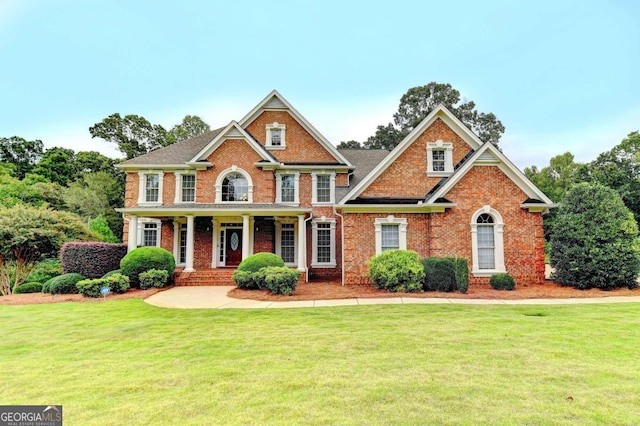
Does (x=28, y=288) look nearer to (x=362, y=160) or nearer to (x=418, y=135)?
(x=418, y=135)

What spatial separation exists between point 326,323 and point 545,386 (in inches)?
182

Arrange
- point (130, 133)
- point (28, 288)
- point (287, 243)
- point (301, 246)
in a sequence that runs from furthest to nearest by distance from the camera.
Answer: point (130, 133) → point (287, 243) → point (301, 246) → point (28, 288)

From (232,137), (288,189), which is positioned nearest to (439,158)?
(288,189)

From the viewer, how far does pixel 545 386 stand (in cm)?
427

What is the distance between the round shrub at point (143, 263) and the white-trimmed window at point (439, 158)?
41.8 ft

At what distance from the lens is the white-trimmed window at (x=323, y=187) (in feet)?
64.5

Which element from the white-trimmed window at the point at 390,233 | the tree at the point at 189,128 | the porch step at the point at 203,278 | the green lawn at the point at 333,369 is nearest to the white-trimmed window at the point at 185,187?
the porch step at the point at 203,278

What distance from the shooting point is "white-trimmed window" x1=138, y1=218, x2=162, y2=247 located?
765 inches

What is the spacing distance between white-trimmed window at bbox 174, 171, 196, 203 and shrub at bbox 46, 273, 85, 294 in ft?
21.3

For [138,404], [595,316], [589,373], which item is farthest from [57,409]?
[595,316]

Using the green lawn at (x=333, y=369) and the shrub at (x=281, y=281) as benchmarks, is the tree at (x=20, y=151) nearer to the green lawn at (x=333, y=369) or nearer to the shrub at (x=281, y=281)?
the shrub at (x=281, y=281)

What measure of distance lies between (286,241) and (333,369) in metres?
14.9

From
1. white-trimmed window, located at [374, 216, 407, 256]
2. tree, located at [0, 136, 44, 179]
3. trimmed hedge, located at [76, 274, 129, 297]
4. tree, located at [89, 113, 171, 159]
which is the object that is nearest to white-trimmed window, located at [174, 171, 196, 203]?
trimmed hedge, located at [76, 274, 129, 297]

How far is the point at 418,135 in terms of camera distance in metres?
16.0
